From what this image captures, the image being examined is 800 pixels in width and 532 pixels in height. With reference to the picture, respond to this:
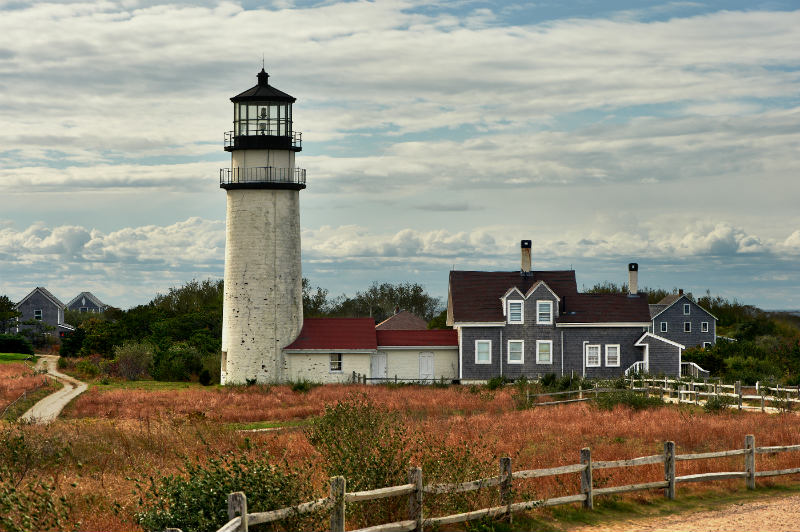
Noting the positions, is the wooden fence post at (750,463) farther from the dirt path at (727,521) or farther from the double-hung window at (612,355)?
the double-hung window at (612,355)

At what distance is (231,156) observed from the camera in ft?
144

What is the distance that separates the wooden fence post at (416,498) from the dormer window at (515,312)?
112ft

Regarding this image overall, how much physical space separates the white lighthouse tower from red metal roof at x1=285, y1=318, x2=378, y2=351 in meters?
1.24

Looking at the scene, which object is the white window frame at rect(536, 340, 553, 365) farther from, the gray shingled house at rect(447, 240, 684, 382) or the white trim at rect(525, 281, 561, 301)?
the white trim at rect(525, 281, 561, 301)

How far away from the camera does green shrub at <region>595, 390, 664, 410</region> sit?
31.2 metres

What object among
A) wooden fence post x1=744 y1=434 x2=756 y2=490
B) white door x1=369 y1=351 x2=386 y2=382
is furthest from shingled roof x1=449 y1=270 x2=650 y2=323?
wooden fence post x1=744 y1=434 x2=756 y2=490

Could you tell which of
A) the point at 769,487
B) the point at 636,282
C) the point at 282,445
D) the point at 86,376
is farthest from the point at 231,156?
the point at 769,487

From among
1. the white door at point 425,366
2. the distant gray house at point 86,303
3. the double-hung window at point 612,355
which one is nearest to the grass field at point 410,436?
the white door at point 425,366

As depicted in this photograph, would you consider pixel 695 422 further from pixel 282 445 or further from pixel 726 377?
pixel 726 377

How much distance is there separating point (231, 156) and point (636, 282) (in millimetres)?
21605

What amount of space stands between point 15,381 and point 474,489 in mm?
33402

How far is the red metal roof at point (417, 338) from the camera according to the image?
149 feet

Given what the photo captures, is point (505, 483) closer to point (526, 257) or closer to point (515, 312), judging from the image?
point (515, 312)

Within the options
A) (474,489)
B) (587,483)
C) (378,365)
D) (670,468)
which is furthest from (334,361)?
(474,489)
